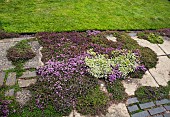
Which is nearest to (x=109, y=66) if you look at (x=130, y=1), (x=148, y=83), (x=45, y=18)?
(x=148, y=83)

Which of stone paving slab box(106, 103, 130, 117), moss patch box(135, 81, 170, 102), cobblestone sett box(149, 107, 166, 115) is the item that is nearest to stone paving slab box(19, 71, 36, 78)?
stone paving slab box(106, 103, 130, 117)

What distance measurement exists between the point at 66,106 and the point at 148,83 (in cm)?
230

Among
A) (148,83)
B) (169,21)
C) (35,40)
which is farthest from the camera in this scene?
(169,21)

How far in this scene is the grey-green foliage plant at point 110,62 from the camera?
5652mm

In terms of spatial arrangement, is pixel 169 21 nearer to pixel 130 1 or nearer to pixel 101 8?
pixel 130 1

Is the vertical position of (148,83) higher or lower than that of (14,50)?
lower

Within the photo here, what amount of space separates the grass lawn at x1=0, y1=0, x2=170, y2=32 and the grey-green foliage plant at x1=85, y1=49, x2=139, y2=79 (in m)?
1.79

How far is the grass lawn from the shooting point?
762 centimetres

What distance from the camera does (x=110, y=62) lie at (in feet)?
19.6

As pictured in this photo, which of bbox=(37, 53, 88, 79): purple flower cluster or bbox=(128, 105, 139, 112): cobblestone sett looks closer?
bbox=(128, 105, 139, 112): cobblestone sett

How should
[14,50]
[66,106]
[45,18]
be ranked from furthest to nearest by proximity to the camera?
[45,18] → [14,50] → [66,106]

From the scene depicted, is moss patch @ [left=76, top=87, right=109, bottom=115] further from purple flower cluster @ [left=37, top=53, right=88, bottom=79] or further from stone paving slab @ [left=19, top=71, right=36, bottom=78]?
stone paving slab @ [left=19, top=71, right=36, bottom=78]

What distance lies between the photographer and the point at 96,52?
20.7 feet

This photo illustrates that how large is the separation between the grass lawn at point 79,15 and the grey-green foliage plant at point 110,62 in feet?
5.86
